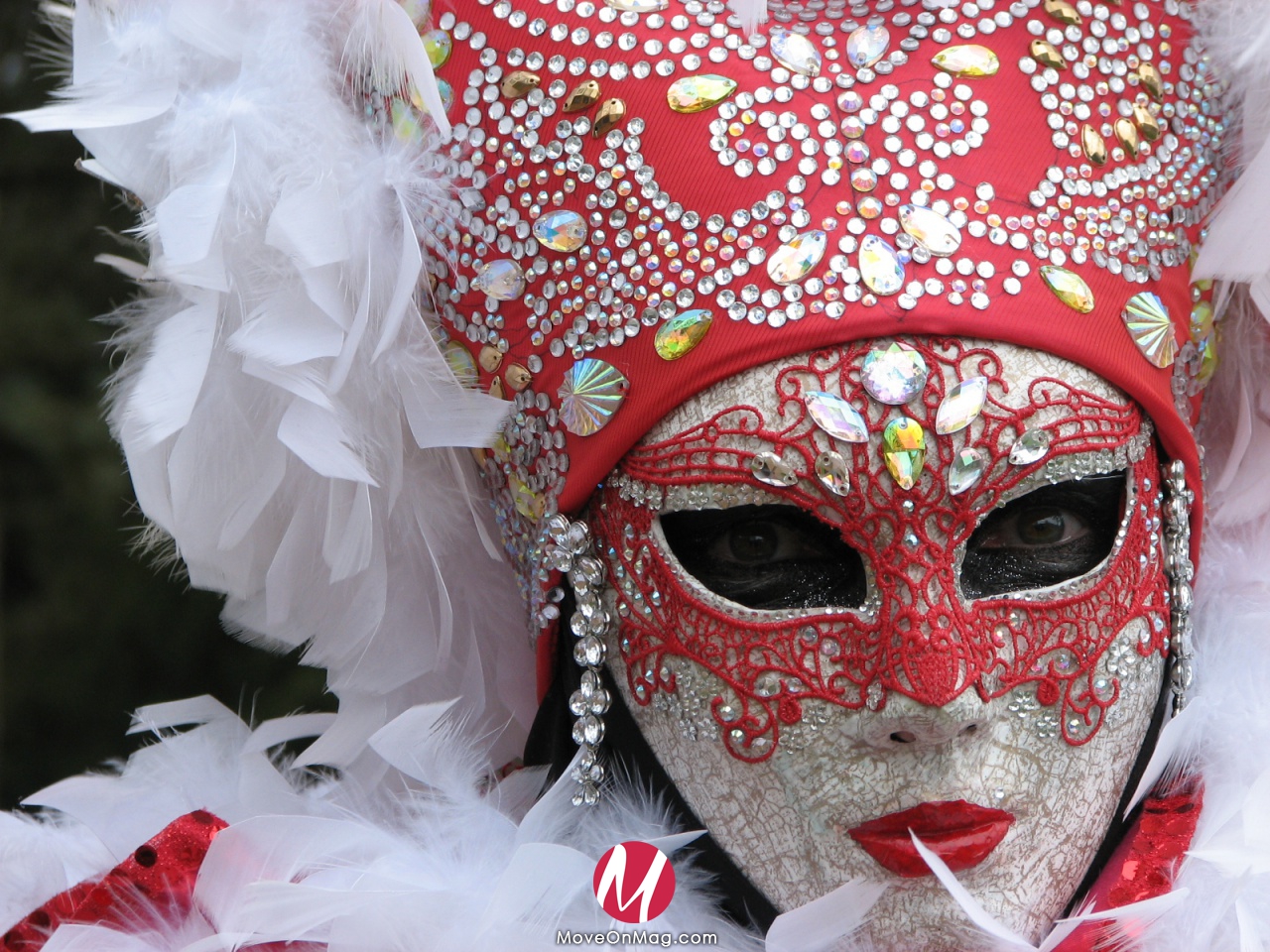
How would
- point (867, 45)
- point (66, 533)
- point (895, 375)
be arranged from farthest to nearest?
point (66, 533), point (867, 45), point (895, 375)

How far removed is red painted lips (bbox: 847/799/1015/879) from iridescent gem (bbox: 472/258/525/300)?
0.67 metres

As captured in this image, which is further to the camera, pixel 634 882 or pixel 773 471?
pixel 634 882

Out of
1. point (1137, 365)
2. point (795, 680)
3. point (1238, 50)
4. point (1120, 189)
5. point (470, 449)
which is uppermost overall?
point (1238, 50)

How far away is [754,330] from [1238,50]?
653 millimetres

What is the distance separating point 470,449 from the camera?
5.63ft

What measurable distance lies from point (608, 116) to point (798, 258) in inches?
9.9

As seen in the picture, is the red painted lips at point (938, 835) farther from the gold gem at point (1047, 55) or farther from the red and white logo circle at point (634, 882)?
the gold gem at point (1047, 55)

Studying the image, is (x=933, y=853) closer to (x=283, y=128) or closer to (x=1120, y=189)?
(x=1120, y=189)

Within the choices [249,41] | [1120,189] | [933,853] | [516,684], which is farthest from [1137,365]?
[249,41]

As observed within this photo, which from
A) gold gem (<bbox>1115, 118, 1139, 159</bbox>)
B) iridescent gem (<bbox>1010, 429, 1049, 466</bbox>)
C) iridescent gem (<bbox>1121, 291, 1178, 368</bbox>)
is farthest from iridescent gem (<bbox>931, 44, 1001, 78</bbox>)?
iridescent gem (<bbox>1010, 429, 1049, 466</bbox>)

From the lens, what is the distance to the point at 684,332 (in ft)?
4.80

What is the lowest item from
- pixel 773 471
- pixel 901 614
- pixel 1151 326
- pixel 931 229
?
pixel 901 614

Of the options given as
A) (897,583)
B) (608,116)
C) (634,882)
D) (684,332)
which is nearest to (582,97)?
(608,116)

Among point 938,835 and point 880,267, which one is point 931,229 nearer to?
point 880,267
